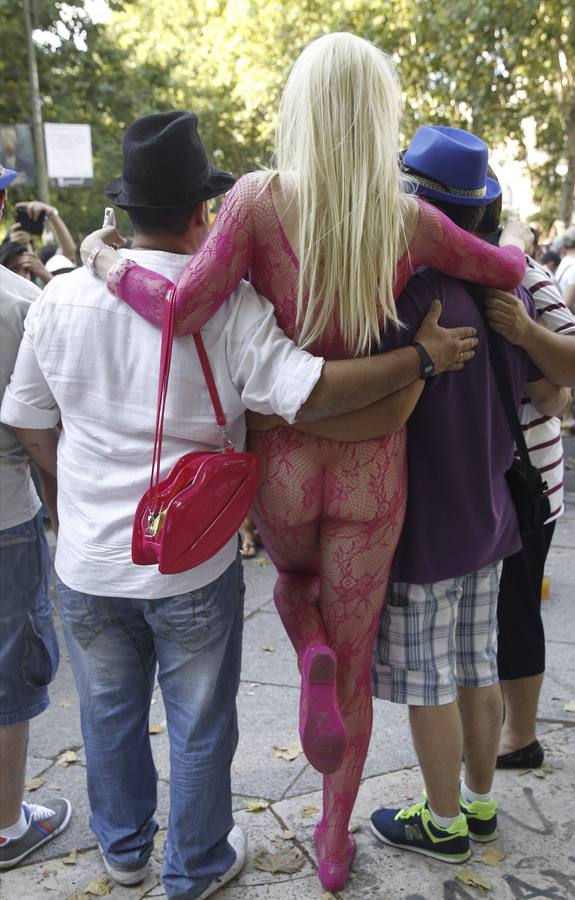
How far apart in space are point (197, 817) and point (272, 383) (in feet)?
4.02

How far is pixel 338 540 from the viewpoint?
8.03ft

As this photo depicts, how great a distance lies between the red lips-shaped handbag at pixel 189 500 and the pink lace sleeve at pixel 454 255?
0.58 metres

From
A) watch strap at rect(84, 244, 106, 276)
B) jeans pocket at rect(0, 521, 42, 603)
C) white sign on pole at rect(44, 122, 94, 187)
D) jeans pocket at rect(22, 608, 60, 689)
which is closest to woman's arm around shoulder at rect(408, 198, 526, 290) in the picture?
watch strap at rect(84, 244, 106, 276)

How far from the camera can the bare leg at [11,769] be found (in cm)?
291

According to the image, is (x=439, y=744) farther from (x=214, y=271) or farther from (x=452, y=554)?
(x=214, y=271)

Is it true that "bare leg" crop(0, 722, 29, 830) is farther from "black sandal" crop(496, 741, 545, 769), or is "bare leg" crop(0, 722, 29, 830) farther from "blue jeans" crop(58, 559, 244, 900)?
"black sandal" crop(496, 741, 545, 769)

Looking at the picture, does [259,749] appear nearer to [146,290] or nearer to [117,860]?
[117,860]

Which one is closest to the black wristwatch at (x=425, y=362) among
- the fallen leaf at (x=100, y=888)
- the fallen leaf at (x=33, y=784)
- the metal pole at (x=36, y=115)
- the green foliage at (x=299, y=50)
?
the fallen leaf at (x=100, y=888)

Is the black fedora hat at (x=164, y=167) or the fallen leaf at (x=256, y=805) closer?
the black fedora hat at (x=164, y=167)

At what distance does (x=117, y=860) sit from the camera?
108 inches

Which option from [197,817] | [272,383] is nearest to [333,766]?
[197,817]

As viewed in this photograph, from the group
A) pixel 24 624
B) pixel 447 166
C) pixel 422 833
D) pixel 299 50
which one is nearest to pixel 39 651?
pixel 24 624

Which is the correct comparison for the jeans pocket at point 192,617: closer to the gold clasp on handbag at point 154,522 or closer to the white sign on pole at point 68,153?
the gold clasp on handbag at point 154,522

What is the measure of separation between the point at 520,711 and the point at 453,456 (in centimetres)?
121
